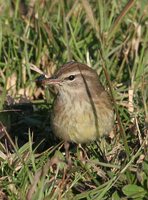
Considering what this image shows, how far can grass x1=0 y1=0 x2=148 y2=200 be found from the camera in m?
4.70

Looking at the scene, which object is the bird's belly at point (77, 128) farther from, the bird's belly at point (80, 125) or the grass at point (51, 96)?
the grass at point (51, 96)

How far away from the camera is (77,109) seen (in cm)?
508

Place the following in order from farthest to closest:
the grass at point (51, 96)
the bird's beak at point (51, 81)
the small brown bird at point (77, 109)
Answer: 1. the small brown bird at point (77, 109)
2. the bird's beak at point (51, 81)
3. the grass at point (51, 96)

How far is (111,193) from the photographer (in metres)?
4.79

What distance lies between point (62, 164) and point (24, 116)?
123 centimetres

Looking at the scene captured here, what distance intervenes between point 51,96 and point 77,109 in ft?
3.44

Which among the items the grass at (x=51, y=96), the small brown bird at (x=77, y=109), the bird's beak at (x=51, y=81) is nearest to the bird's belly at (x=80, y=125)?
the small brown bird at (x=77, y=109)

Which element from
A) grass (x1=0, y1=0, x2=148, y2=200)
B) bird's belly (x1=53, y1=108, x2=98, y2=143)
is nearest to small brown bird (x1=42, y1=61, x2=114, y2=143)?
bird's belly (x1=53, y1=108, x2=98, y2=143)

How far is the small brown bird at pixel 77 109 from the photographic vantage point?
502 centimetres

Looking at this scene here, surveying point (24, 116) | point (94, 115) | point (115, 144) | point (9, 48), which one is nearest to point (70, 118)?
point (94, 115)

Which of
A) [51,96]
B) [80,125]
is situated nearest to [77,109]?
[80,125]

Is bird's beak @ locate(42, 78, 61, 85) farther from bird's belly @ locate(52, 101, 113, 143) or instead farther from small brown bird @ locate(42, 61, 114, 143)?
bird's belly @ locate(52, 101, 113, 143)

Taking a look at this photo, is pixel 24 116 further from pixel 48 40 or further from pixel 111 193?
pixel 111 193

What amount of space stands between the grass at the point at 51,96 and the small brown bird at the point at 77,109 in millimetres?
165
